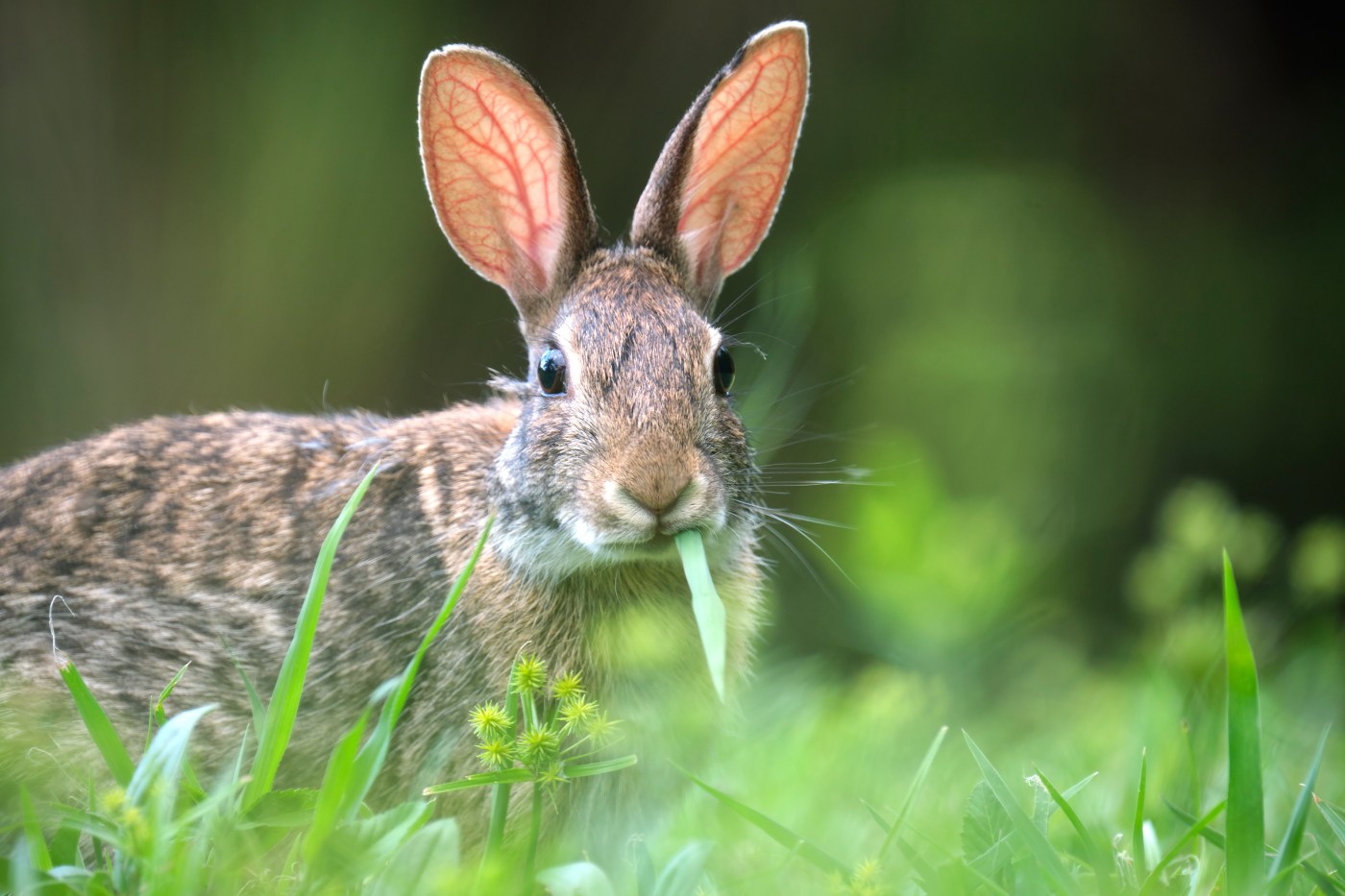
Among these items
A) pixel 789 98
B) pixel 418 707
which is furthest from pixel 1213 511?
pixel 418 707

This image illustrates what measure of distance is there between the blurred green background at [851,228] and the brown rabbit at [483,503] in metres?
2.07

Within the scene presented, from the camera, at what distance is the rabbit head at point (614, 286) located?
2852 millimetres

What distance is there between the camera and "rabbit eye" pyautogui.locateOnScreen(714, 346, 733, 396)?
3242 mm

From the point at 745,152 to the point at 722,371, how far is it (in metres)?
0.69

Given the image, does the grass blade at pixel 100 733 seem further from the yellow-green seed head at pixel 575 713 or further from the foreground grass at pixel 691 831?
the yellow-green seed head at pixel 575 713

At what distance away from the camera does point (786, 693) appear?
425 cm

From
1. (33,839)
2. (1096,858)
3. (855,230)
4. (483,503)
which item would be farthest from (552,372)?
(855,230)

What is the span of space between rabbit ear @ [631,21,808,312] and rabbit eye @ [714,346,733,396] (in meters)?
0.43

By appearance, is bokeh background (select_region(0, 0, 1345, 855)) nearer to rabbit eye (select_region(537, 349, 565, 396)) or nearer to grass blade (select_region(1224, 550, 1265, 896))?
rabbit eye (select_region(537, 349, 565, 396))

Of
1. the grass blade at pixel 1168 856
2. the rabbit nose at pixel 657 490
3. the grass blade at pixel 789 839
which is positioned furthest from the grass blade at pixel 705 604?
the grass blade at pixel 1168 856

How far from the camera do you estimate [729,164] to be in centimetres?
357

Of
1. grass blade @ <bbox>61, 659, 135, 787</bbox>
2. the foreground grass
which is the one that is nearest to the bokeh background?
the foreground grass

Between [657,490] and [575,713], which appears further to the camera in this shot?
[657,490]

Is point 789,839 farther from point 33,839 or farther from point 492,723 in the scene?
point 33,839
